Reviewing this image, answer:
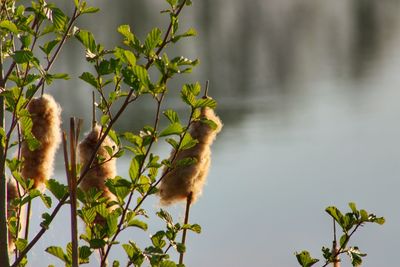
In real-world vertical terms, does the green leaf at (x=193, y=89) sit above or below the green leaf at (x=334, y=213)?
above

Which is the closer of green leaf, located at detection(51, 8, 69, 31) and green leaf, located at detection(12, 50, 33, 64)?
green leaf, located at detection(12, 50, 33, 64)

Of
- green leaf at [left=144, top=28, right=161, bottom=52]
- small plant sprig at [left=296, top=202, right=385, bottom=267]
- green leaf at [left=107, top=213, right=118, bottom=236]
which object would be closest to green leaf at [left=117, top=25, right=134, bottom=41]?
green leaf at [left=144, top=28, right=161, bottom=52]

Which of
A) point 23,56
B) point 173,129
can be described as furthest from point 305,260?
point 23,56

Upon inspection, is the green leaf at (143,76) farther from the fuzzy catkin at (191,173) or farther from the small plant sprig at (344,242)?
the fuzzy catkin at (191,173)

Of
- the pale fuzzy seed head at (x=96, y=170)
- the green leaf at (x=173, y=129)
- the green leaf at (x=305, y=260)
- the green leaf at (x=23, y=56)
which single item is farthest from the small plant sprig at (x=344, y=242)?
the green leaf at (x=23, y=56)

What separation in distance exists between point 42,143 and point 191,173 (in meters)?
0.30

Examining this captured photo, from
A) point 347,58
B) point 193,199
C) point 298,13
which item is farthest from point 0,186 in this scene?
point 298,13

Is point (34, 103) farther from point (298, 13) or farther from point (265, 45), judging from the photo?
point (298, 13)

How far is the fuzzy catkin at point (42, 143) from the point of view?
1.58m

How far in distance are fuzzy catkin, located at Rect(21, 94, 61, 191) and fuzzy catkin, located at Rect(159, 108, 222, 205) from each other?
0.23 meters

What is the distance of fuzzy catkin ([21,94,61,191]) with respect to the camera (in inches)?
62.1

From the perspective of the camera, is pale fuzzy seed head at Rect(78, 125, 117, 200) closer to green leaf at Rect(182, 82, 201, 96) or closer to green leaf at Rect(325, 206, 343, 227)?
green leaf at Rect(182, 82, 201, 96)

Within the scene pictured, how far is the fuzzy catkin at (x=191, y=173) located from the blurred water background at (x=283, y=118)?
0.05 metres

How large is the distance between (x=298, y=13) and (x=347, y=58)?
342 cm
